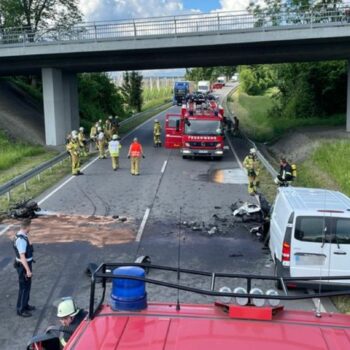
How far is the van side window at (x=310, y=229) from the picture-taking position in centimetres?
927

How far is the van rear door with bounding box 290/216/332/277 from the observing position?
9.23 metres

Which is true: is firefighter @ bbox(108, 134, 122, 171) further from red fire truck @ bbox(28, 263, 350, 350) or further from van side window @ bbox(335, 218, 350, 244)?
red fire truck @ bbox(28, 263, 350, 350)

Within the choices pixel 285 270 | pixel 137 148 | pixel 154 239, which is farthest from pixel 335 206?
pixel 137 148

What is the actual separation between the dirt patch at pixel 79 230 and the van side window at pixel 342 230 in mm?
5398

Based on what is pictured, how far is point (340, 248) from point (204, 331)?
622cm

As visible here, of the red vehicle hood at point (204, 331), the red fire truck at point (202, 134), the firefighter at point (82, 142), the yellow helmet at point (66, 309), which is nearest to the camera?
the red vehicle hood at point (204, 331)

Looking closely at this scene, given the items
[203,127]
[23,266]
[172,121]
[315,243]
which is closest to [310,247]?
[315,243]

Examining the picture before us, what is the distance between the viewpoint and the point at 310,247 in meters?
9.27

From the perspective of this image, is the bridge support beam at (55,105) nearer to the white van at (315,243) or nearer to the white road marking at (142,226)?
the white road marking at (142,226)

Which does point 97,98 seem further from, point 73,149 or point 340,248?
point 340,248

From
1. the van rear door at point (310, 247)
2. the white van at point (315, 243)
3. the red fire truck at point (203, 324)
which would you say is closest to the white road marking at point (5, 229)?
the white van at point (315, 243)

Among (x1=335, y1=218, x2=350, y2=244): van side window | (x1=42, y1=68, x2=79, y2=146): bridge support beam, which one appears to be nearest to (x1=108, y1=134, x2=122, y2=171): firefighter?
(x1=42, y1=68, x2=79, y2=146): bridge support beam

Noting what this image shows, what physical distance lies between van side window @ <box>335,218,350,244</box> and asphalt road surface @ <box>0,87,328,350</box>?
1.25 metres

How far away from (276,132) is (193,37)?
15.4 meters
